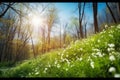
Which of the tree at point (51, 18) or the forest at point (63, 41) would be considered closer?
the forest at point (63, 41)

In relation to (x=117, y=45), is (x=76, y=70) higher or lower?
lower

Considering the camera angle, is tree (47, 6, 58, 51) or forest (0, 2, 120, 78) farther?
tree (47, 6, 58, 51)

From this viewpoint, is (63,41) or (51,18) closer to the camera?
(51,18)

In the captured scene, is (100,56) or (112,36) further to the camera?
(112,36)

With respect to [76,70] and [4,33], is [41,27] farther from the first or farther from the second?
[76,70]

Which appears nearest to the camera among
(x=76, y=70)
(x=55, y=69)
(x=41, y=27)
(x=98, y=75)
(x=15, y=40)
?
(x=98, y=75)

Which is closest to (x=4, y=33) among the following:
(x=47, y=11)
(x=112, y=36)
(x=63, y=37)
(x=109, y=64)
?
(x=47, y=11)

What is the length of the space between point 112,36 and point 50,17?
96.1 ft

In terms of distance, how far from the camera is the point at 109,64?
5633 mm

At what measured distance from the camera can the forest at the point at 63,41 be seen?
6.25 metres

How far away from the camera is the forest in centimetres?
625

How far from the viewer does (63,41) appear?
2264 inches

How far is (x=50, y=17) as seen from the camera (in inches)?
1465

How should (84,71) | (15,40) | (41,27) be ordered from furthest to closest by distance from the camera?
1. (41,27)
2. (15,40)
3. (84,71)
